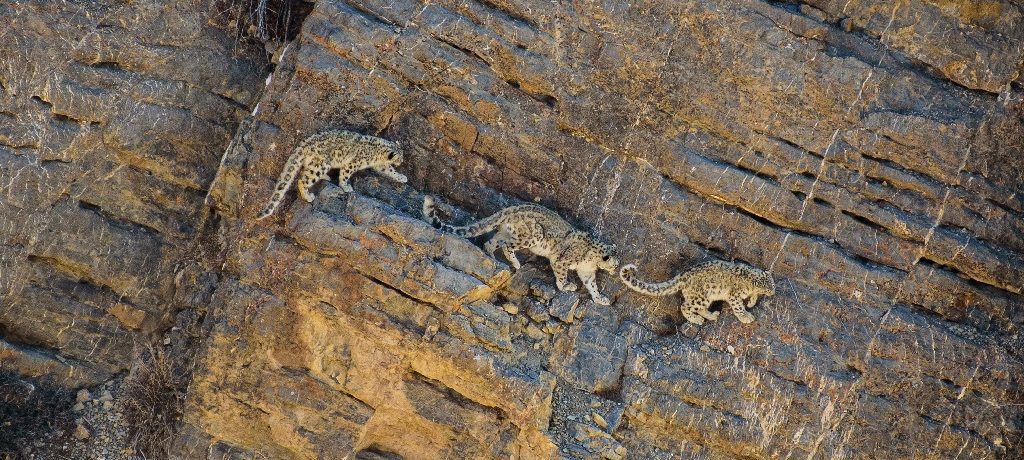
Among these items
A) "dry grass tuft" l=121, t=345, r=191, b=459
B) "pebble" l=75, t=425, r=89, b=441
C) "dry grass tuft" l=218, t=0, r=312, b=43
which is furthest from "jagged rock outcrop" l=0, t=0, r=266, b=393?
"pebble" l=75, t=425, r=89, b=441

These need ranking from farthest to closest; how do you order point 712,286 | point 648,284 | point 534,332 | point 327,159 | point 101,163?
point 101,163
point 648,284
point 712,286
point 327,159
point 534,332

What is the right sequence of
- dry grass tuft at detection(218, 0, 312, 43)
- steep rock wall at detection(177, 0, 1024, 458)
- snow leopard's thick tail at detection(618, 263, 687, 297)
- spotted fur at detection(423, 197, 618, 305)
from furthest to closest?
dry grass tuft at detection(218, 0, 312, 43) < snow leopard's thick tail at detection(618, 263, 687, 297) < spotted fur at detection(423, 197, 618, 305) < steep rock wall at detection(177, 0, 1024, 458)

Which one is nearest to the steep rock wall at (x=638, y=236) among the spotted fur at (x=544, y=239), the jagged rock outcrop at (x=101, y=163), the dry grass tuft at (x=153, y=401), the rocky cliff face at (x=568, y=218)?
the rocky cliff face at (x=568, y=218)

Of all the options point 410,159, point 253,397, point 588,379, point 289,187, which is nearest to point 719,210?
point 588,379

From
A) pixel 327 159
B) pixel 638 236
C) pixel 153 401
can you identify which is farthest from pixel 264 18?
pixel 638 236

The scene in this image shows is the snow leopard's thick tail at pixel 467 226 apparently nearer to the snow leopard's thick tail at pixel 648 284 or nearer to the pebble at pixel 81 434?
the snow leopard's thick tail at pixel 648 284

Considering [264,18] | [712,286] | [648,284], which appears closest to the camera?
[712,286]

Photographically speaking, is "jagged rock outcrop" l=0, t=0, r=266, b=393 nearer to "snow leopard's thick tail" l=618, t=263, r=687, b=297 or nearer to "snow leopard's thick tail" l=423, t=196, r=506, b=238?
"snow leopard's thick tail" l=423, t=196, r=506, b=238

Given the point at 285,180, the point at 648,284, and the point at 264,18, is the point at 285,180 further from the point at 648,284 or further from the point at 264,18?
the point at 648,284
